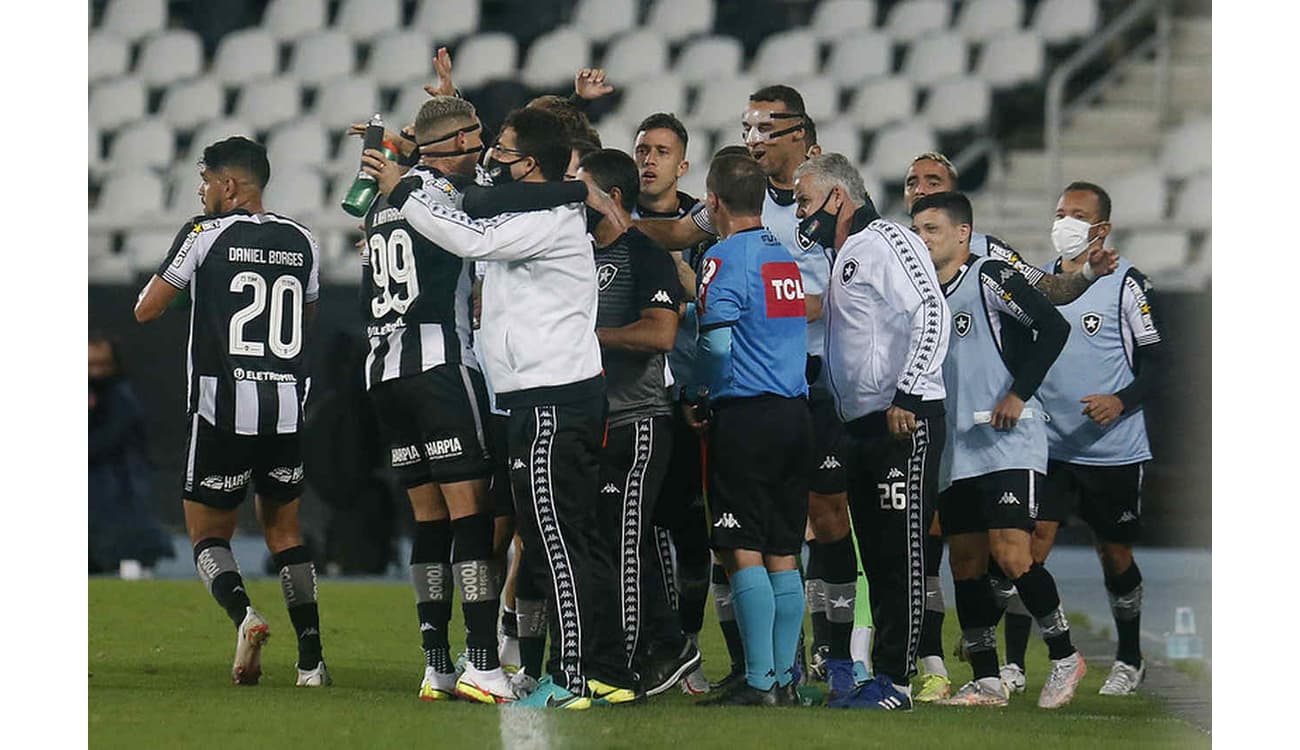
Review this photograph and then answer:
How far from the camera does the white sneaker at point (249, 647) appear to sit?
5629mm

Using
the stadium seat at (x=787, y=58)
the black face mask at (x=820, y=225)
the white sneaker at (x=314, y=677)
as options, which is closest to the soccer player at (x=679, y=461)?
the black face mask at (x=820, y=225)

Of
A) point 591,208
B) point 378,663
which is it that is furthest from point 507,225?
point 378,663

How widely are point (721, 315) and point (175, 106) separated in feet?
20.0

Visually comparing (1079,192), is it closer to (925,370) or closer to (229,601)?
(925,370)

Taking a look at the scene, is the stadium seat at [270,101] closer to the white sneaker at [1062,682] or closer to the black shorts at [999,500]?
the black shorts at [999,500]

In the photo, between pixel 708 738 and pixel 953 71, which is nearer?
pixel 708 738

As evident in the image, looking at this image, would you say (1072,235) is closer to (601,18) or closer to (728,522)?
(728,522)

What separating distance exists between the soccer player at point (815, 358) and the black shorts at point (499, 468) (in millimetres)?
718

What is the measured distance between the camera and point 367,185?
213 inches

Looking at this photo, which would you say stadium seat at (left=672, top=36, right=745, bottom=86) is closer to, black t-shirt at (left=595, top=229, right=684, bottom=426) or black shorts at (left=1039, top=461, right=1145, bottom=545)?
black shorts at (left=1039, top=461, right=1145, bottom=545)

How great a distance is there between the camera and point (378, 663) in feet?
21.4

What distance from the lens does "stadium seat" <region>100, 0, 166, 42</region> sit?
9352 mm

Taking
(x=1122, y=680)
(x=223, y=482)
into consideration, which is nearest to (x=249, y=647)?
(x=223, y=482)

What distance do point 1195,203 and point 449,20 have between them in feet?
12.8
